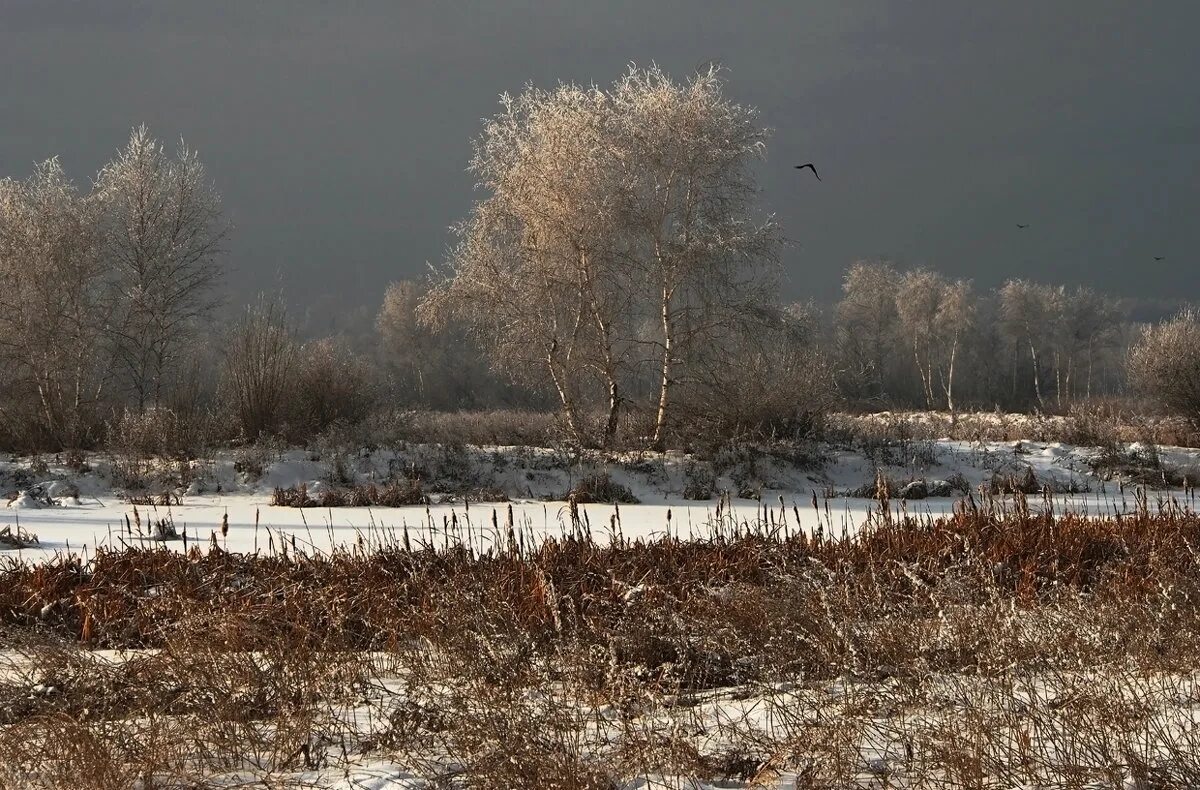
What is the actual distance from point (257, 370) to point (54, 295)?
8.74m

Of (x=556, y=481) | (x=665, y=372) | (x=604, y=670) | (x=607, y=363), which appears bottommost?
(x=604, y=670)

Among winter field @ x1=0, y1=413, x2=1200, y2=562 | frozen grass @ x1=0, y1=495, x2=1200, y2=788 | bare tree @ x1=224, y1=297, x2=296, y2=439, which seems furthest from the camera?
bare tree @ x1=224, y1=297, x2=296, y2=439

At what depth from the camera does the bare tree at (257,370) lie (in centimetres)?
1925

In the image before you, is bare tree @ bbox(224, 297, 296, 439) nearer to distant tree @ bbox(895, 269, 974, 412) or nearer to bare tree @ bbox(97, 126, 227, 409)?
bare tree @ bbox(97, 126, 227, 409)

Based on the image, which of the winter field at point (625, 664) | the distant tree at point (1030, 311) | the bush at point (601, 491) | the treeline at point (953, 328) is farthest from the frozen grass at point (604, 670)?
the distant tree at point (1030, 311)

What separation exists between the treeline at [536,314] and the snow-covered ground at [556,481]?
1653 mm

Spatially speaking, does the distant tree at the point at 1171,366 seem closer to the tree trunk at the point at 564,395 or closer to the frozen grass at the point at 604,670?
the tree trunk at the point at 564,395

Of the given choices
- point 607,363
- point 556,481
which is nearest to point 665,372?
point 607,363

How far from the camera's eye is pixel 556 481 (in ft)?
55.4

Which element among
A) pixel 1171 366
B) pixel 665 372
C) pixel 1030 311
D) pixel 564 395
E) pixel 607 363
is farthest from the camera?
pixel 1030 311

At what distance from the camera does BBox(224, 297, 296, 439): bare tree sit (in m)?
19.2

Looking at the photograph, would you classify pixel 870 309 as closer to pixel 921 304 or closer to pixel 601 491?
pixel 921 304

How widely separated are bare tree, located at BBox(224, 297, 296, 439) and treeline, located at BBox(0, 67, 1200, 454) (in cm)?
4

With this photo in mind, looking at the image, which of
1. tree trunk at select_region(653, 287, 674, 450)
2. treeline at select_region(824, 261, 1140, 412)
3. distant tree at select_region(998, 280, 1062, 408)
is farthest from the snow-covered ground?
distant tree at select_region(998, 280, 1062, 408)
